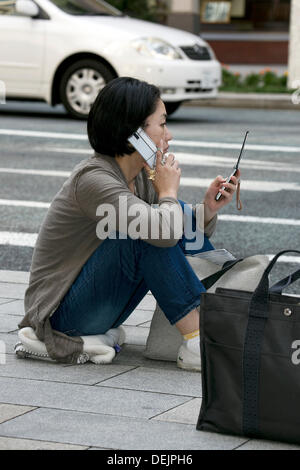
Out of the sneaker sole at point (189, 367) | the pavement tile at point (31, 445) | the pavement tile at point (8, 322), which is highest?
the pavement tile at point (31, 445)

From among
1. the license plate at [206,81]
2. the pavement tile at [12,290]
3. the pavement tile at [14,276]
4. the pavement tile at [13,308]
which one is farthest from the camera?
the license plate at [206,81]

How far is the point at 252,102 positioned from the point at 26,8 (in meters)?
4.10

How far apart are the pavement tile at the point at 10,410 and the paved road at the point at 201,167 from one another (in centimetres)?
250

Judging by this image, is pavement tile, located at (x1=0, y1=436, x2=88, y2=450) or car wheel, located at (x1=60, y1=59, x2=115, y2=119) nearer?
pavement tile, located at (x1=0, y1=436, x2=88, y2=450)

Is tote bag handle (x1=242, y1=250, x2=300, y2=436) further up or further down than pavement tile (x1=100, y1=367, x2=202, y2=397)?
further up

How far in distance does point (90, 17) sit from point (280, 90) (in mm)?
4568

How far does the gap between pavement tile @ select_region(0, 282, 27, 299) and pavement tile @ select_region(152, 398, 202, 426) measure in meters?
1.85

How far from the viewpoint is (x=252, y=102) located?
51.4 ft

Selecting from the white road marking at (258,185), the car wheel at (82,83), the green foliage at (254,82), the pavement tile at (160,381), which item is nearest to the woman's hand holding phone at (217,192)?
the pavement tile at (160,381)

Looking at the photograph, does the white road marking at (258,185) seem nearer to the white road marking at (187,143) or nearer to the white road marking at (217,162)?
the white road marking at (217,162)

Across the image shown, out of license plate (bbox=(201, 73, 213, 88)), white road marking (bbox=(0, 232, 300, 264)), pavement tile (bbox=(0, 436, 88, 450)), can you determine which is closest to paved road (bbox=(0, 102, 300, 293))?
white road marking (bbox=(0, 232, 300, 264))

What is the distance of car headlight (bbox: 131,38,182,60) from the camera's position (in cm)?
1275

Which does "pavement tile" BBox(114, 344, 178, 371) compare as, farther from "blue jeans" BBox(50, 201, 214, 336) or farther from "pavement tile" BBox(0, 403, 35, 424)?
"pavement tile" BBox(0, 403, 35, 424)

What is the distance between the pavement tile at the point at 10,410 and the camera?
3635 mm
